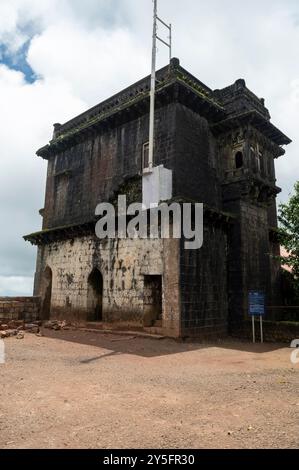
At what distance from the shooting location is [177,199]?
1261 cm

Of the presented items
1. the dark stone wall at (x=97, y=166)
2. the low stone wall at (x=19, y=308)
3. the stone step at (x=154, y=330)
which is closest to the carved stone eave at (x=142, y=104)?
the dark stone wall at (x=97, y=166)

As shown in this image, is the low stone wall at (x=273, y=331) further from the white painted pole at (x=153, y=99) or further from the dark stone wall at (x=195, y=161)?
the white painted pole at (x=153, y=99)

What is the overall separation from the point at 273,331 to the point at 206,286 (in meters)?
2.94

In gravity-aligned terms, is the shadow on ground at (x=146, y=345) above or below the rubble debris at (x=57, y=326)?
below

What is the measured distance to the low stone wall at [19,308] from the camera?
48.9ft

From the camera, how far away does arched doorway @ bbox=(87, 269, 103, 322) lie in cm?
1580

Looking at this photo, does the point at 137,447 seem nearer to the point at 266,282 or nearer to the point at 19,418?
the point at 19,418

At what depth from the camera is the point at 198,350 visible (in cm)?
1066

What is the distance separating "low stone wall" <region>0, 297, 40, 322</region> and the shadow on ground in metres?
2.87

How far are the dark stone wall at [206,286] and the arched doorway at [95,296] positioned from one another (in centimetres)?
501

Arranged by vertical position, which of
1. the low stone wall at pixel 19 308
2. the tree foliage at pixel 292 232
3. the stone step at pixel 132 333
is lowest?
the stone step at pixel 132 333

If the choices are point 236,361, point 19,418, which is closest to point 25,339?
point 236,361

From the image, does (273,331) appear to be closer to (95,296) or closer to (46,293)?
(95,296)
